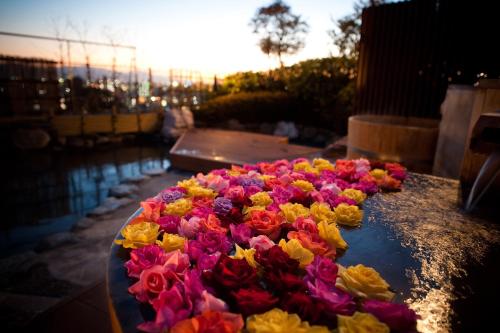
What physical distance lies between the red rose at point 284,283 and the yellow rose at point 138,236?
62 centimetres

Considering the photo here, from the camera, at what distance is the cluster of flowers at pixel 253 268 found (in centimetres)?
93

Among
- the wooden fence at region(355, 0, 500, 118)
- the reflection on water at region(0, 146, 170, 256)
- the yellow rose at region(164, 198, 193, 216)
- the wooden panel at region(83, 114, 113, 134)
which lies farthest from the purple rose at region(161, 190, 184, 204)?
the wooden panel at region(83, 114, 113, 134)

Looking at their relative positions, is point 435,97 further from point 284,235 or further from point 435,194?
point 284,235

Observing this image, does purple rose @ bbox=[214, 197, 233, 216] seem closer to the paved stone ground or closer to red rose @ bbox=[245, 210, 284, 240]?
red rose @ bbox=[245, 210, 284, 240]

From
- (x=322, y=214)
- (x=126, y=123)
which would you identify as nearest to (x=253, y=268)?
(x=322, y=214)

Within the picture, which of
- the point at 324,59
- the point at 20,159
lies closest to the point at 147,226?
the point at 20,159

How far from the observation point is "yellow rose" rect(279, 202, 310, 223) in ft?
5.44

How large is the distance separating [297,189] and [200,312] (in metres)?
1.27

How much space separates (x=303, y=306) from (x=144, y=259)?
26.0 inches

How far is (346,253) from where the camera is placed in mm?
1447

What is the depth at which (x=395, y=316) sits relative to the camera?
94 cm

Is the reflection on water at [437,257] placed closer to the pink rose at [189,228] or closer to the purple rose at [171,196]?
the pink rose at [189,228]

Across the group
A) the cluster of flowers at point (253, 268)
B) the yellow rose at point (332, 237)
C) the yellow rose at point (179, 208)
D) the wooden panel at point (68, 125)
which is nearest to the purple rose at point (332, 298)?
the cluster of flowers at point (253, 268)

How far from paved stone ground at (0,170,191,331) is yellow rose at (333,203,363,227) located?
2.20m
